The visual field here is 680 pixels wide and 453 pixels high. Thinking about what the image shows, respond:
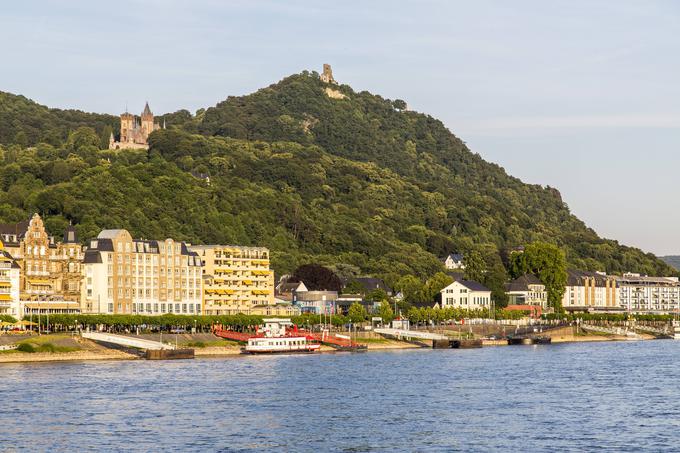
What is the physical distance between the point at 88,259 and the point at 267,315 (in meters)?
28.7

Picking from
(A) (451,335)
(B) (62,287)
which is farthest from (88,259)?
(A) (451,335)

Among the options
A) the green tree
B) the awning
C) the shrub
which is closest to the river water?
the shrub

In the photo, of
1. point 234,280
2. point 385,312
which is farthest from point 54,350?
point 385,312

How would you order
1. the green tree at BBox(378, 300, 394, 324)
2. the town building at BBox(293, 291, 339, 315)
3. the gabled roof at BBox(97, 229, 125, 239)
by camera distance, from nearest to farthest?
the gabled roof at BBox(97, 229, 125, 239), the green tree at BBox(378, 300, 394, 324), the town building at BBox(293, 291, 339, 315)

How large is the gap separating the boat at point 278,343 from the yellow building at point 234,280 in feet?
89.7

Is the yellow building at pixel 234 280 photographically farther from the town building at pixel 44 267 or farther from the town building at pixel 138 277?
the town building at pixel 44 267

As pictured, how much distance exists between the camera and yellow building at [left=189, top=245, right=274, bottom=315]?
177625 mm

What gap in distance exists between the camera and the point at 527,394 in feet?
299

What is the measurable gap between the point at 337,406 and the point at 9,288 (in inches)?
2827

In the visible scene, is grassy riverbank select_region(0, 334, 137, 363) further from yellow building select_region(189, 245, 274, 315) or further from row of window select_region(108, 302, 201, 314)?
yellow building select_region(189, 245, 274, 315)

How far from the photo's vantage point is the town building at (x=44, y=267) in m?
150

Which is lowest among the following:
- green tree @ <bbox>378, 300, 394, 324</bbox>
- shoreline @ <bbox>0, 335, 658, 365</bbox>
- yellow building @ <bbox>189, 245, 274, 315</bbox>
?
A: shoreline @ <bbox>0, 335, 658, 365</bbox>

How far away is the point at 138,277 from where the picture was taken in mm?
162375

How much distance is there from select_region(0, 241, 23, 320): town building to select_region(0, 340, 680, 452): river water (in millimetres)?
26100
